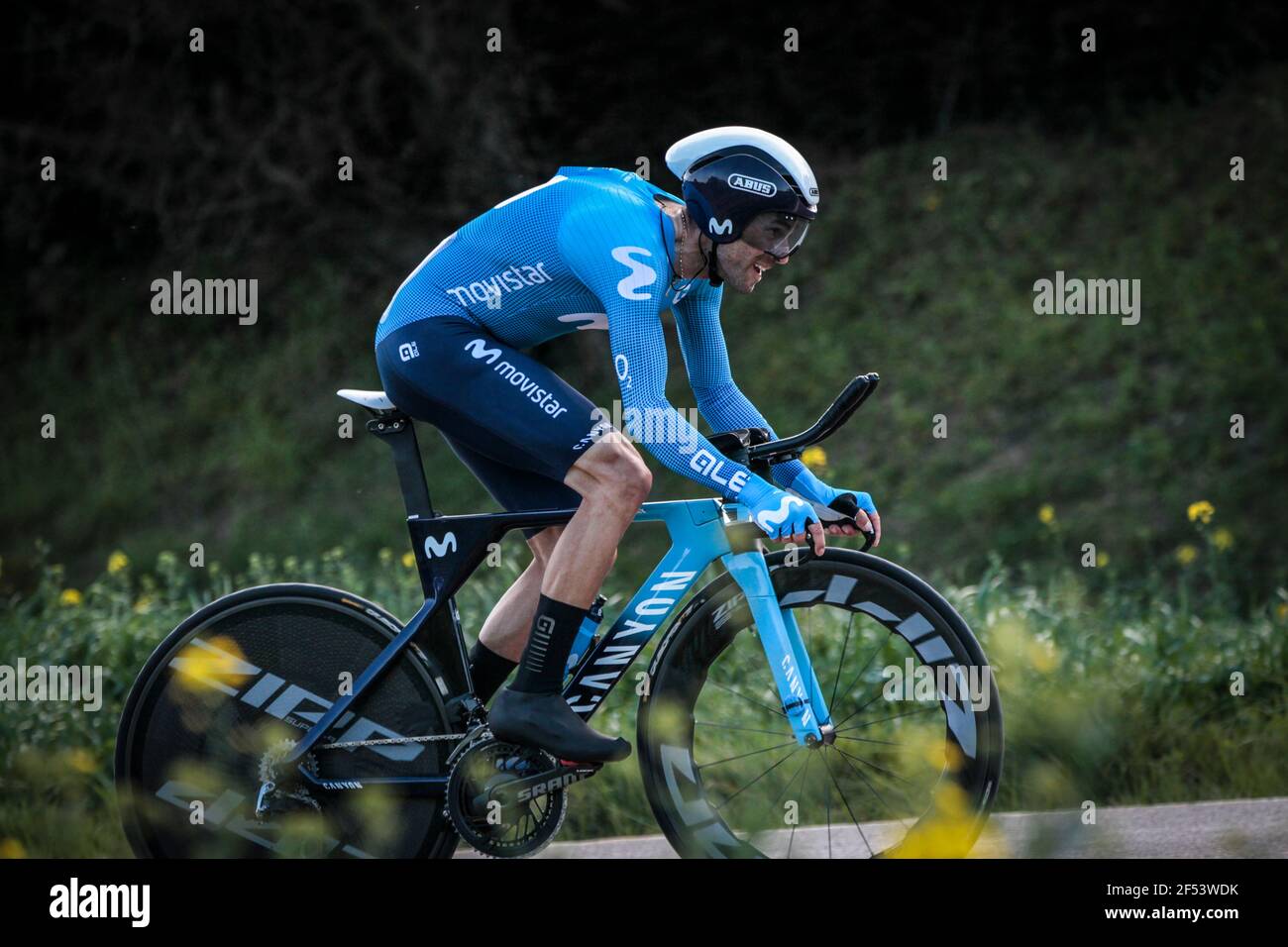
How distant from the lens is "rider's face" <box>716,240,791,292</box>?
386cm

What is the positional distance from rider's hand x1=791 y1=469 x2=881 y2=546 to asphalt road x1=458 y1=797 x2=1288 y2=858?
89 centimetres

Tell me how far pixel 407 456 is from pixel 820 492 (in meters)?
1.12

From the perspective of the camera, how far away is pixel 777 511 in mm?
3547

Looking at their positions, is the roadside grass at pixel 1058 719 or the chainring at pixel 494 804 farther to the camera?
the roadside grass at pixel 1058 719

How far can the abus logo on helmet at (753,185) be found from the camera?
150 inches

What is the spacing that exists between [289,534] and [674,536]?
6.99 meters

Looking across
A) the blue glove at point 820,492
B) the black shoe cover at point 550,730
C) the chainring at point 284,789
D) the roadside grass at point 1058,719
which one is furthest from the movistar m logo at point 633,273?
the roadside grass at point 1058,719

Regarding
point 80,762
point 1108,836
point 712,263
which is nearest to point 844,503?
point 712,263

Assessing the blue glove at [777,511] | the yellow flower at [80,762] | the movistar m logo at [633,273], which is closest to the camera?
the blue glove at [777,511]

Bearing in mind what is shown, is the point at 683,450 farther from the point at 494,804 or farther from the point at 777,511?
the point at 494,804

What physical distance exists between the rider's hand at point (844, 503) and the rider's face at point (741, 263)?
540mm

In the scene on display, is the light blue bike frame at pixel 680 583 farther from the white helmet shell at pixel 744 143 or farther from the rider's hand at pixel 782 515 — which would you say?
the white helmet shell at pixel 744 143

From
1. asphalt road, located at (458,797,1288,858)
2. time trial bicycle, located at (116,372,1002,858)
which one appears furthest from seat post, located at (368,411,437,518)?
asphalt road, located at (458,797,1288,858)

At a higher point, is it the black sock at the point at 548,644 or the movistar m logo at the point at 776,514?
the movistar m logo at the point at 776,514
